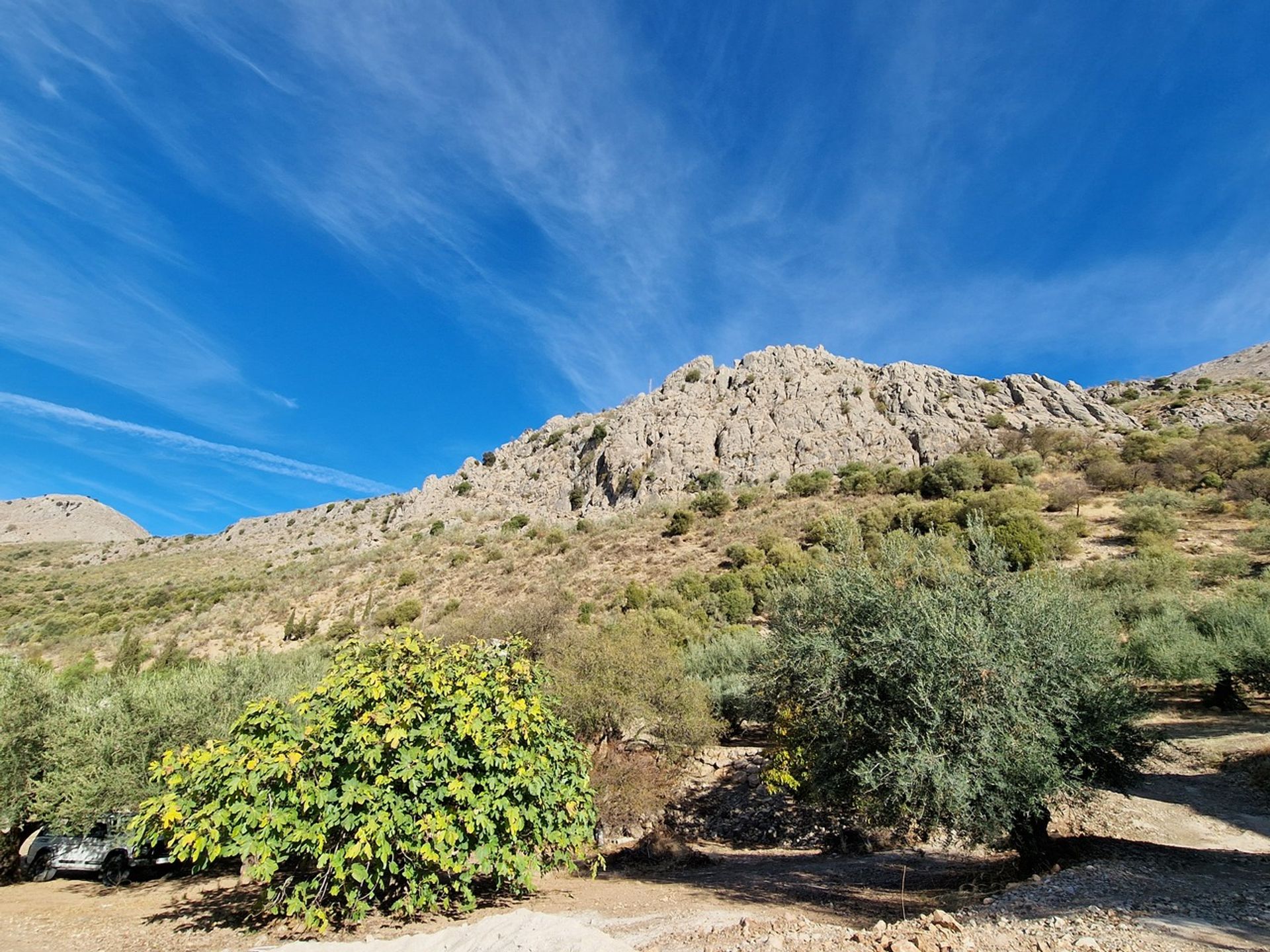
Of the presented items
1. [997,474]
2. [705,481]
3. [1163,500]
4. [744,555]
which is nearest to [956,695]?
[744,555]

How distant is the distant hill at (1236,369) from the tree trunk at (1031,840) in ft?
264

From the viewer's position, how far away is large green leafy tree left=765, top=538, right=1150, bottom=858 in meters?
7.91

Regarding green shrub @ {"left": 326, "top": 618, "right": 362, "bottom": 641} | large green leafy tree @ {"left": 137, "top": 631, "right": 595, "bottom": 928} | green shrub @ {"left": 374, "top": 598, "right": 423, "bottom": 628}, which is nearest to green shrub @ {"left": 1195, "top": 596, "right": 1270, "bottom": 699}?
large green leafy tree @ {"left": 137, "top": 631, "right": 595, "bottom": 928}

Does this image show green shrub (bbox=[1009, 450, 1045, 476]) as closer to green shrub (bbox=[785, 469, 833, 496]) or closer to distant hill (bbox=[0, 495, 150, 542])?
green shrub (bbox=[785, 469, 833, 496])

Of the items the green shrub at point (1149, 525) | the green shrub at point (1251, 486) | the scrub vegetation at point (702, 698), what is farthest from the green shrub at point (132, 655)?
the green shrub at point (1251, 486)

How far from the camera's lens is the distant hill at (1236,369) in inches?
2594

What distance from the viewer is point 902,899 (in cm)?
865

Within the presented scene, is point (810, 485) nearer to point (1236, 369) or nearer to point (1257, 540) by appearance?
point (1257, 540)

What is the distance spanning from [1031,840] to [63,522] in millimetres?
139235

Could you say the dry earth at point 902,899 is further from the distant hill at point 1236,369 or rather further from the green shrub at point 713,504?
the distant hill at point 1236,369

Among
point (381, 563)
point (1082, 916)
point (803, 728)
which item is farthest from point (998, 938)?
point (381, 563)

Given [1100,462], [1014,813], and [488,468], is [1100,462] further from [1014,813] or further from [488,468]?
[488,468]

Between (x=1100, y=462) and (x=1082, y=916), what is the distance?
4428 centimetres

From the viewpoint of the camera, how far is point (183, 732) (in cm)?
1202
